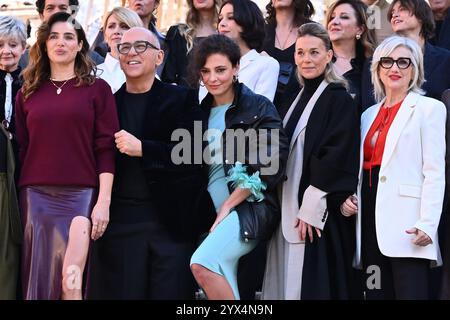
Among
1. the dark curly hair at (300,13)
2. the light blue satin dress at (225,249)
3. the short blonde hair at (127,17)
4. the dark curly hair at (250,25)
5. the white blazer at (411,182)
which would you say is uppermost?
the dark curly hair at (300,13)

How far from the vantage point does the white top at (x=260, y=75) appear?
21.0ft

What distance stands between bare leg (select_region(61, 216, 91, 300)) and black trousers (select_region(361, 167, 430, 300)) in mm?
1687

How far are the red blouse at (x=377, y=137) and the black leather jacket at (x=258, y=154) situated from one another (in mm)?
535

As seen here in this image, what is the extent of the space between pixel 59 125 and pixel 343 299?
1.99 meters

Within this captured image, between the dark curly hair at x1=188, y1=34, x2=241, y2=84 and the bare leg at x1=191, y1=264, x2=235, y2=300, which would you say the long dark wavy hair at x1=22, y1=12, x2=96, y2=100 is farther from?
the bare leg at x1=191, y1=264, x2=235, y2=300

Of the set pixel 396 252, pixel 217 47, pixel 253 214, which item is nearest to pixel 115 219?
pixel 253 214

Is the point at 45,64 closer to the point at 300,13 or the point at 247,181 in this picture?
the point at 247,181

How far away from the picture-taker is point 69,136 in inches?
220

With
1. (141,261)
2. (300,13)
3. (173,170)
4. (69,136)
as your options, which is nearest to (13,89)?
(69,136)

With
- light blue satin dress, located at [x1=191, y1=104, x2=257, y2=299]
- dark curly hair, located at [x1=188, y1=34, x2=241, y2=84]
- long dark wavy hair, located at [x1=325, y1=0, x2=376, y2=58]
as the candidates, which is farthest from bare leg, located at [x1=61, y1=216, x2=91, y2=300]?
long dark wavy hair, located at [x1=325, y1=0, x2=376, y2=58]

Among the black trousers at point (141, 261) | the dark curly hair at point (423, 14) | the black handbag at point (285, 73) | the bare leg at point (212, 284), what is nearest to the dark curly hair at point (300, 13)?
the black handbag at point (285, 73)

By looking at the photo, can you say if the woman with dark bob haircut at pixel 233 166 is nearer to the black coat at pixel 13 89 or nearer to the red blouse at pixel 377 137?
the red blouse at pixel 377 137

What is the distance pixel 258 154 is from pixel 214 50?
76cm

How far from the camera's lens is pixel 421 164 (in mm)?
5617
